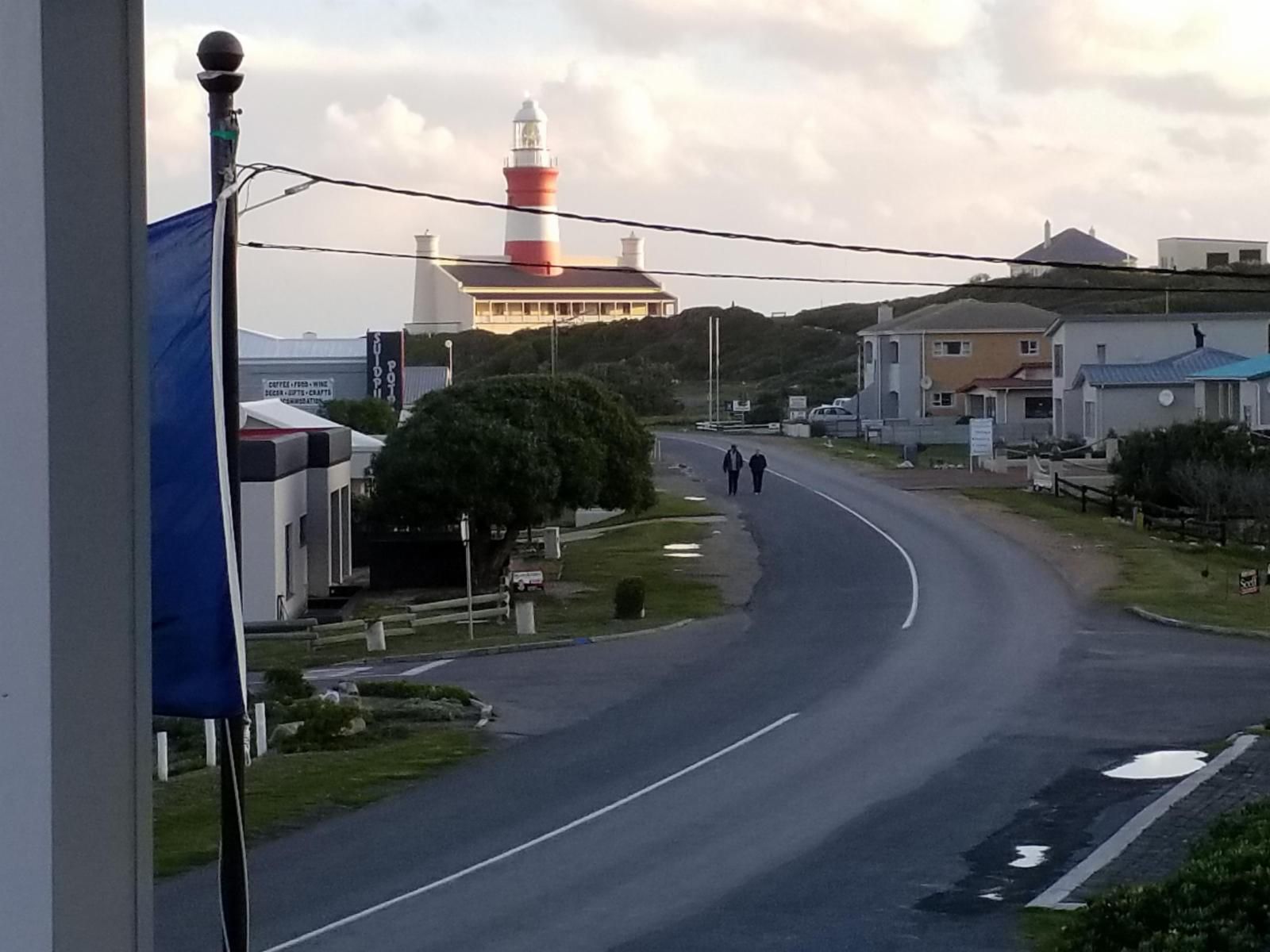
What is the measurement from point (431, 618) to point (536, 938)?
19988 mm

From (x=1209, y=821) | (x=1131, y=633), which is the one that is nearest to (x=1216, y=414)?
(x=1131, y=633)

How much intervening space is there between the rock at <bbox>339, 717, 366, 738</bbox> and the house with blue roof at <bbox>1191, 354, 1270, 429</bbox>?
3372 centimetres

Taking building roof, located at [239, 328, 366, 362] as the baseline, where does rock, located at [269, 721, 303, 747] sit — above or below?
below

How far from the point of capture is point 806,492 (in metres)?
50.0

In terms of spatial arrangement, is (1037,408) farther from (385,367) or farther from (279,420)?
(279,420)

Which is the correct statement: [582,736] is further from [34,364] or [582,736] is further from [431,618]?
[34,364]

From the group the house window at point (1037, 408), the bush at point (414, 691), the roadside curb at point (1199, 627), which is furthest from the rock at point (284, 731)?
the house window at point (1037, 408)

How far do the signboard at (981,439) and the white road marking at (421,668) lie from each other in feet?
105

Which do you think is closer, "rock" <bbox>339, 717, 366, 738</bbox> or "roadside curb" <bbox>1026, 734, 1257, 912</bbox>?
"roadside curb" <bbox>1026, 734, 1257, 912</bbox>

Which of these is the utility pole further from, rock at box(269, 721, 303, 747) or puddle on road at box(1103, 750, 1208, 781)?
rock at box(269, 721, 303, 747)

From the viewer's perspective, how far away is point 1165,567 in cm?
3528

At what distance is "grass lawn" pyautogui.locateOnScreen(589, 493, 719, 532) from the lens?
46625 millimetres

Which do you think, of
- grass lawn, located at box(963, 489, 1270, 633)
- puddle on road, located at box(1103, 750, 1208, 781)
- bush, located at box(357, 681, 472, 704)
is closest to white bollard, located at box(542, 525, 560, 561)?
grass lawn, located at box(963, 489, 1270, 633)

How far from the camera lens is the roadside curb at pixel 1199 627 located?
27.4 metres
